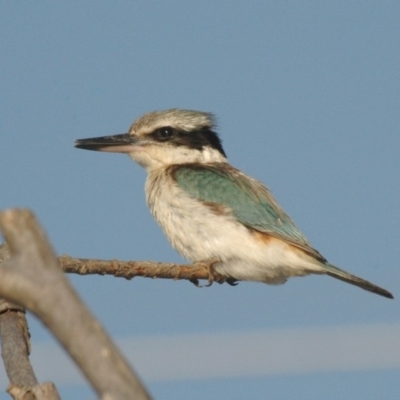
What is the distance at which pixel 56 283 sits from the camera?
107 cm

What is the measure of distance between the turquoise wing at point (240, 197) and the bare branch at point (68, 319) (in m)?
4.43

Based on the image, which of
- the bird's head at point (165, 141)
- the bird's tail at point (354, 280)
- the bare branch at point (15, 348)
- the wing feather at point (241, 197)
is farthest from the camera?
the bird's head at point (165, 141)

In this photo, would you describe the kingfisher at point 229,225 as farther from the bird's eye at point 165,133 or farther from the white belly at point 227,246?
the bird's eye at point 165,133

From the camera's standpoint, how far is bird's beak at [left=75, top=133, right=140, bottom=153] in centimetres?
649

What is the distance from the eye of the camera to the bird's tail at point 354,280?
5166mm

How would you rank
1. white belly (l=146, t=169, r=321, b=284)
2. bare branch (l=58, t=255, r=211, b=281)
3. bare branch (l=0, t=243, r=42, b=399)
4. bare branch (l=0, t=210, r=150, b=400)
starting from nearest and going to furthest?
bare branch (l=0, t=210, r=150, b=400)
bare branch (l=0, t=243, r=42, b=399)
bare branch (l=58, t=255, r=211, b=281)
white belly (l=146, t=169, r=321, b=284)

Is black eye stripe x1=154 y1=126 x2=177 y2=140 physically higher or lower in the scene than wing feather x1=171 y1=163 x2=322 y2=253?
higher

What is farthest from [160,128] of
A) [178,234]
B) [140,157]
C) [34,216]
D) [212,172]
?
[34,216]

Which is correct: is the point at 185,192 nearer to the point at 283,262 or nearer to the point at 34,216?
the point at 283,262

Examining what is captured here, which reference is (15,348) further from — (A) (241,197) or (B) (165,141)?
(B) (165,141)

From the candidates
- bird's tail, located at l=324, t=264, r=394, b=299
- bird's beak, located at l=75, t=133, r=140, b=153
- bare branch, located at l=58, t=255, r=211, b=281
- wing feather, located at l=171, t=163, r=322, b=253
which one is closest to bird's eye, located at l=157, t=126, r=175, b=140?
bird's beak, located at l=75, t=133, r=140, b=153

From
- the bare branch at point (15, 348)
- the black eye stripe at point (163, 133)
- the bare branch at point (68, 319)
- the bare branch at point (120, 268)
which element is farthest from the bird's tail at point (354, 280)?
the bare branch at point (68, 319)

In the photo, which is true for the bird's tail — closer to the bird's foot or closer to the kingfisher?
the kingfisher

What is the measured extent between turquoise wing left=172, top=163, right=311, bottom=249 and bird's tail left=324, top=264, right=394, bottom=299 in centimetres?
23
